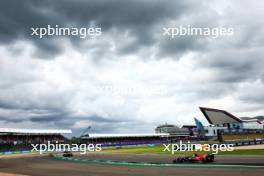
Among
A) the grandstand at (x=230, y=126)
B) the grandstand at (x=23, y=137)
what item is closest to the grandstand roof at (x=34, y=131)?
the grandstand at (x=23, y=137)

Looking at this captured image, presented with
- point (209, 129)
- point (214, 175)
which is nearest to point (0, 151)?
point (214, 175)

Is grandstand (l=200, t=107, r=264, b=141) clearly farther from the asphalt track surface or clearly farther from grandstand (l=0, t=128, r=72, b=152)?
the asphalt track surface

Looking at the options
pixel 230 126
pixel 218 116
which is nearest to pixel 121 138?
pixel 230 126

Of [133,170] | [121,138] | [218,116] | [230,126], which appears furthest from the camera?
[218,116]

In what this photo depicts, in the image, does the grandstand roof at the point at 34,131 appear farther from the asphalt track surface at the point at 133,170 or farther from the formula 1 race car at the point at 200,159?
the formula 1 race car at the point at 200,159

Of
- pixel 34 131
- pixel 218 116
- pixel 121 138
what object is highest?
pixel 218 116

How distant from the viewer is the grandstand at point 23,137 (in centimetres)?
8287

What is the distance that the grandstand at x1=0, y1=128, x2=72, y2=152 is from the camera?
82.9m

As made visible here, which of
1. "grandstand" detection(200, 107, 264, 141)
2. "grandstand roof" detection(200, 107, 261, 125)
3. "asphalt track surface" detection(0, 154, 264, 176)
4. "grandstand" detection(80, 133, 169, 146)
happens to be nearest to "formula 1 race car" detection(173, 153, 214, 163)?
"asphalt track surface" detection(0, 154, 264, 176)

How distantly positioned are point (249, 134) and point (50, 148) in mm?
59646

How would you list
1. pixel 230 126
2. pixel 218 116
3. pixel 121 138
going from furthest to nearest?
pixel 218 116 < pixel 230 126 < pixel 121 138

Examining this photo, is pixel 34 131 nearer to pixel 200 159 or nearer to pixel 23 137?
pixel 23 137

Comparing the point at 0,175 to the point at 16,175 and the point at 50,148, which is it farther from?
the point at 50,148

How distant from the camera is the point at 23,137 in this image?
107 metres
